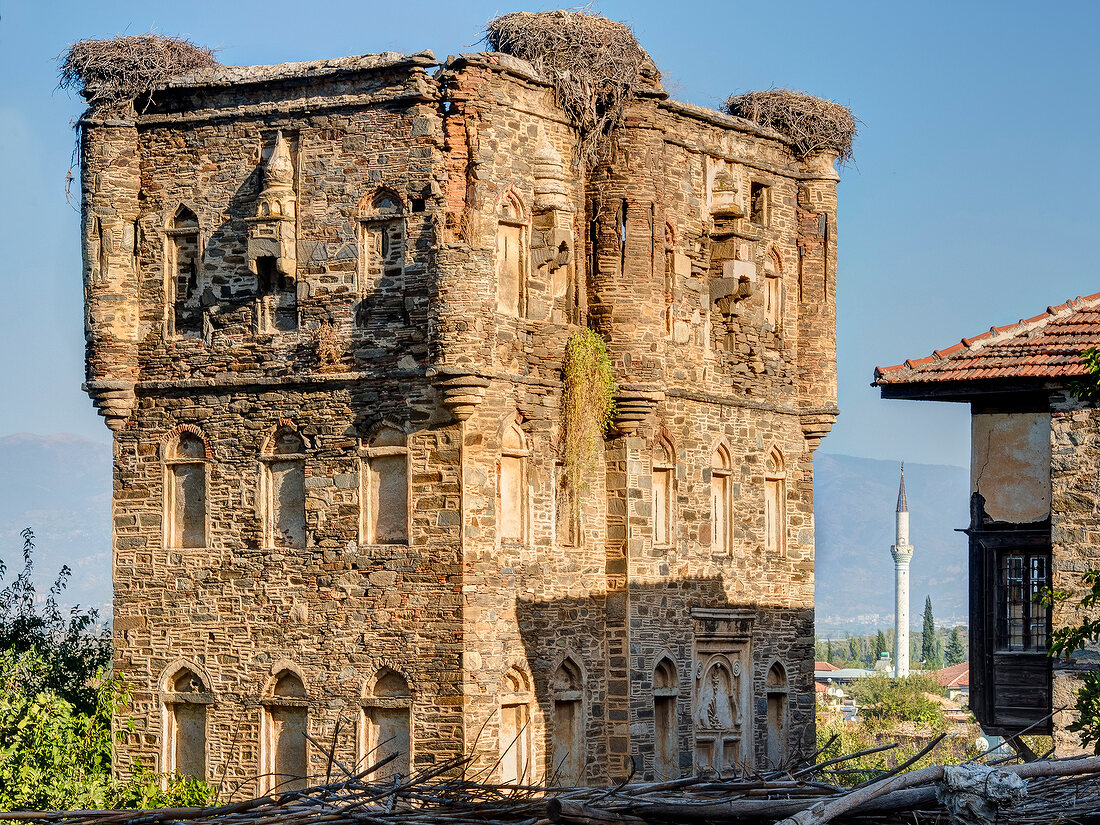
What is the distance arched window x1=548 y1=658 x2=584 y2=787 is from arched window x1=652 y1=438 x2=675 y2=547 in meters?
3.03

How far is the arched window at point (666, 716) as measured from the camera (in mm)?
32312

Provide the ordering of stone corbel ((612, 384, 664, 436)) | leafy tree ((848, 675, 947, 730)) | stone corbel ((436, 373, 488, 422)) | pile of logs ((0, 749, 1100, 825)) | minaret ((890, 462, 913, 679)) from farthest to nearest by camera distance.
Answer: minaret ((890, 462, 913, 679))
leafy tree ((848, 675, 947, 730))
stone corbel ((612, 384, 664, 436))
stone corbel ((436, 373, 488, 422))
pile of logs ((0, 749, 1100, 825))

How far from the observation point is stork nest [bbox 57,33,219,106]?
3154 cm

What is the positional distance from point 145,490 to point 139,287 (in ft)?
11.1

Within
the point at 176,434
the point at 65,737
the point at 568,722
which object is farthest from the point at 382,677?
the point at 176,434

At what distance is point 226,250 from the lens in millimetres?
31125

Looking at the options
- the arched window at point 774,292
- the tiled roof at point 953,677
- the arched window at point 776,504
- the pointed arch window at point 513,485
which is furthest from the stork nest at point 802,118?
the tiled roof at point 953,677

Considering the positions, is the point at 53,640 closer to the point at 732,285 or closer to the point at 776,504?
the point at 776,504

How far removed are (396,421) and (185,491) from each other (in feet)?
13.8

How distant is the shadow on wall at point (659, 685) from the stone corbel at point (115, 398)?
24.2 feet

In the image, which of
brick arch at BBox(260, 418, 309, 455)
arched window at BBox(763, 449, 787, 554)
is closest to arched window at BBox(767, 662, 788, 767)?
arched window at BBox(763, 449, 787, 554)

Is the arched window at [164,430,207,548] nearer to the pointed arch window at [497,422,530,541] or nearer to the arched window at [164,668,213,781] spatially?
the arched window at [164,668,213,781]

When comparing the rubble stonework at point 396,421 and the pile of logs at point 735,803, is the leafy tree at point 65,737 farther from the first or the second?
the pile of logs at point 735,803

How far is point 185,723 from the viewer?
3091 centimetres
